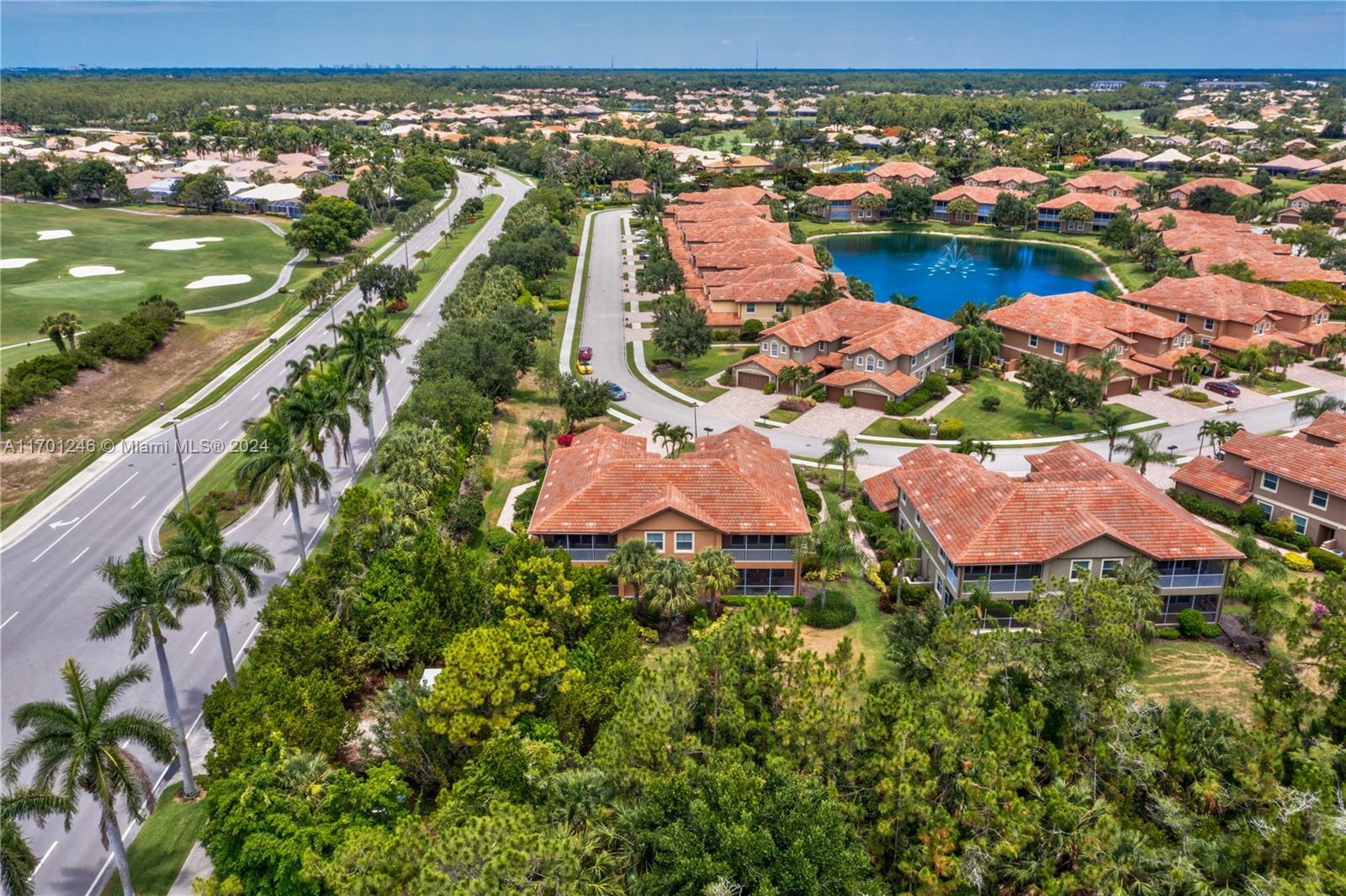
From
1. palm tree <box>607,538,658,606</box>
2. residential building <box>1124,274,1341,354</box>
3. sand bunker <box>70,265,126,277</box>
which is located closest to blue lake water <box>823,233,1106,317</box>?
residential building <box>1124,274,1341,354</box>

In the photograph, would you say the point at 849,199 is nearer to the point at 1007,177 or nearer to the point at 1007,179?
the point at 1007,179

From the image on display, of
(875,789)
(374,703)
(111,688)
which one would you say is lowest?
(374,703)

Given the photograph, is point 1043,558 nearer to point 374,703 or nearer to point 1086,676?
point 1086,676

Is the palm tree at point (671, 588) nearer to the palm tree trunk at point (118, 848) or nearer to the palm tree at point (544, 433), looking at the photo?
the palm tree at point (544, 433)

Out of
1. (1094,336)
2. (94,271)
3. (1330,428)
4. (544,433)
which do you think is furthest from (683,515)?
(94,271)

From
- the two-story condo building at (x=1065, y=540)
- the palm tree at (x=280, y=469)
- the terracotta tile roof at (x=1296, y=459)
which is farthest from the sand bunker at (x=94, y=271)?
the terracotta tile roof at (x=1296, y=459)

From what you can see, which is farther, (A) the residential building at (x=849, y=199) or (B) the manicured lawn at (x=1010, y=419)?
(A) the residential building at (x=849, y=199)

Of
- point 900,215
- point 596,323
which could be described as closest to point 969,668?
point 596,323
